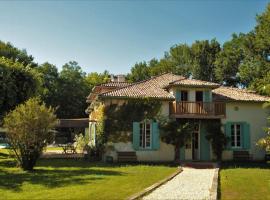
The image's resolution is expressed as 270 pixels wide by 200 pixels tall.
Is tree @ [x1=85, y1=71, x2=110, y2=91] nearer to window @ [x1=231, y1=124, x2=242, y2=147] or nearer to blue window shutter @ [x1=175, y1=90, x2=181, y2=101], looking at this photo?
blue window shutter @ [x1=175, y1=90, x2=181, y2=101]

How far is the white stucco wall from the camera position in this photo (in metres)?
26.6

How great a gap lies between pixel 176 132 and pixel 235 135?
4.85 metres

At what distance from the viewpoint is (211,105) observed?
25438mm

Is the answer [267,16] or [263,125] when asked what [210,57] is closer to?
[267,16]

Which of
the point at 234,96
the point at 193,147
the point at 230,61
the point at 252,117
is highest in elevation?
the point at 230,61

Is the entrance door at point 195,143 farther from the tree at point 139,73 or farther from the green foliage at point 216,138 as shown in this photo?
the tree at point 139,73

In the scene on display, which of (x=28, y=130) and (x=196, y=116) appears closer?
(x=28, y=130)

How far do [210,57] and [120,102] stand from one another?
30473 millimetres

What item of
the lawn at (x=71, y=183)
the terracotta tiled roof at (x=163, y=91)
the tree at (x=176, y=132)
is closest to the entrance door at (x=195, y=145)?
the tree at (x=176, y=132)

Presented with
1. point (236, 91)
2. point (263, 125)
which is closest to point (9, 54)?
point (236, 91)

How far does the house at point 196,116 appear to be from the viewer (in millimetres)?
24828

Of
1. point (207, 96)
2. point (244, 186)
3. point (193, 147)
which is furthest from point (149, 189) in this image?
point (207, 96)

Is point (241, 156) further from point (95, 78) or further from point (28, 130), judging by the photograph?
point (95, 78)

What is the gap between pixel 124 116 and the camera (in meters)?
24.7
